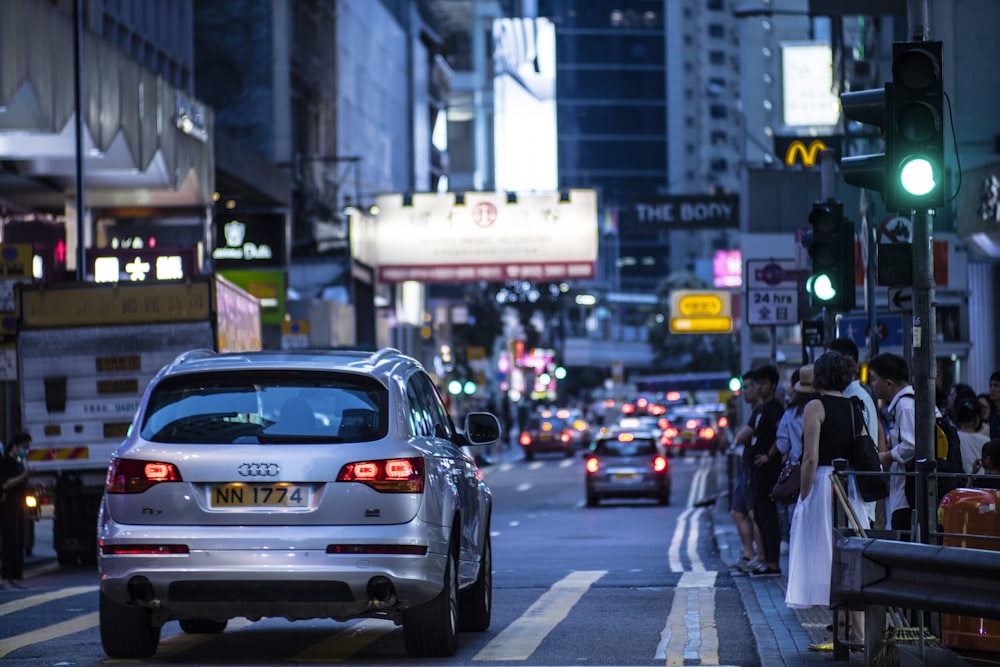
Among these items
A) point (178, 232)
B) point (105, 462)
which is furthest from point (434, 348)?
point (105, 462)

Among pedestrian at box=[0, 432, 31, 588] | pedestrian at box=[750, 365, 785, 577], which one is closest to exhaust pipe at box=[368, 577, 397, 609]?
pedestrian at box=[750, 365, 785, 577]

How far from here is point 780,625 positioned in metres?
12.7

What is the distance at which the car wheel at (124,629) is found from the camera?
11.0m

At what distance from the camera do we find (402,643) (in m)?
12.0

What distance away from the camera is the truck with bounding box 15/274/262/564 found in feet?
69.2

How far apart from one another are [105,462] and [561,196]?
108 feet

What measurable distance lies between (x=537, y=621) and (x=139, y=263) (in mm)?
20510

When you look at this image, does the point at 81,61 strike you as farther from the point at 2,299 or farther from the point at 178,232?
the point at 178,232

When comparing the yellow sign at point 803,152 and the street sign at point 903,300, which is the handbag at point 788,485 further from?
the yellow sign at point 803,152

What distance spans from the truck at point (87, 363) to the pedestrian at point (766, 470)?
261 inches

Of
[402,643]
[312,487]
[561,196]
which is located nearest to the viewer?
[312,487]

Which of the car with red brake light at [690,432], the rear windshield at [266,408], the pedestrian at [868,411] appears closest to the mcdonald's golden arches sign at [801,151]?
the car with red brake light at [690,432]

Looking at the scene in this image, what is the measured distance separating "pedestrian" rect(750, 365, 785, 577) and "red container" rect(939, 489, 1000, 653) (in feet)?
24.6

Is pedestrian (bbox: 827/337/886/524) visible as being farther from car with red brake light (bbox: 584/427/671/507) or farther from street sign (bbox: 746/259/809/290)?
car with red brake light (bbox: 584/427/671/507)
